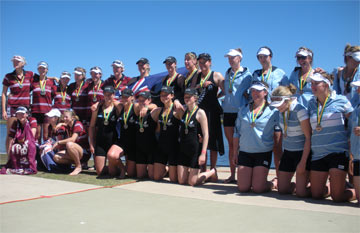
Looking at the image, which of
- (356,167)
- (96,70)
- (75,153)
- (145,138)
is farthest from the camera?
(96,70)

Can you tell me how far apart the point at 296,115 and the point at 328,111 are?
48 centimetres

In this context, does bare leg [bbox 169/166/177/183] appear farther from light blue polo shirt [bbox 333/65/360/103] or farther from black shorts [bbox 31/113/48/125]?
black shorts [bbox 31/113/48/125]

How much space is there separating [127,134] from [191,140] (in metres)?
1.42

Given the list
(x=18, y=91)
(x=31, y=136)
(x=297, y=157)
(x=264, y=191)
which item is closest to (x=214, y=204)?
(x=264, y=191)

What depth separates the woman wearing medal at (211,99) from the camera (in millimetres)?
6168

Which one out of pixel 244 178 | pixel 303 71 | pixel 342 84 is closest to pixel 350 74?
pixel 342 84

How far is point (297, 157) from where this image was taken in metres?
5.00

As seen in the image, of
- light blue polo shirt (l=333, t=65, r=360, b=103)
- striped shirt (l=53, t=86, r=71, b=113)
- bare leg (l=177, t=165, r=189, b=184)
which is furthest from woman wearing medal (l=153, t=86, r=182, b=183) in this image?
striped shirt (l=53, t=86, r=71, b=113)

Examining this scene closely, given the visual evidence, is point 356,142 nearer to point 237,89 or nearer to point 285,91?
point 285,91

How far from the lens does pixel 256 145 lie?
5203mm

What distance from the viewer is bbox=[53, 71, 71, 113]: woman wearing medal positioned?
26.4 ft

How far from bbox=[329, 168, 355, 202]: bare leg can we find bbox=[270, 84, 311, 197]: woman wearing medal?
1.30ft

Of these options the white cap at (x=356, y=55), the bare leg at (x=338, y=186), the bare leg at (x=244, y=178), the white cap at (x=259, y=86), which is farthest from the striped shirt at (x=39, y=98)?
the white cap at (x=356, y=55)

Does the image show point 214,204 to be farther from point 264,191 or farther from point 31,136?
point 31,136
